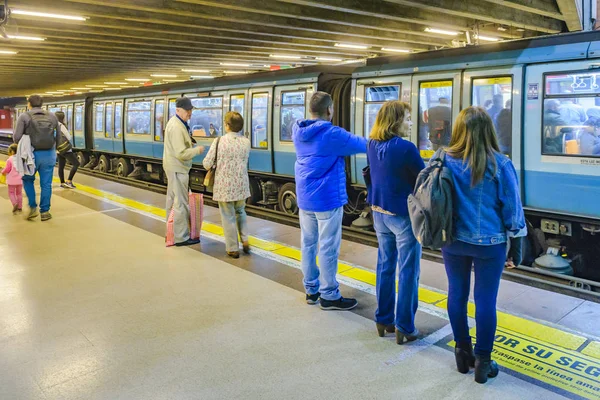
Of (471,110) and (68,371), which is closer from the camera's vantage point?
(471,110)

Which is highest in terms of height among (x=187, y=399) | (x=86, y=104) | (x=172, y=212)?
(x=86, y=104)

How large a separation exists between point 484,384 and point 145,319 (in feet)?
8.57

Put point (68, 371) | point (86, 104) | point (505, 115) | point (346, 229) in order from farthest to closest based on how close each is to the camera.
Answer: point (86, 104) → point (346, 229) → point (505, 115) → point (68, 371)

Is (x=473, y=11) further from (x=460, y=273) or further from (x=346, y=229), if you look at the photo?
(x=460, y=273)

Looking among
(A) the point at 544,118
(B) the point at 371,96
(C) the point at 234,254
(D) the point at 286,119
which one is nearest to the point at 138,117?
(D) the point at 286,119

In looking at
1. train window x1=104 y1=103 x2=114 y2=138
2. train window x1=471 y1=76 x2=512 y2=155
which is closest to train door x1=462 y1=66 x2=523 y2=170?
train window x1=471 y1=76 x2=512 y2=155

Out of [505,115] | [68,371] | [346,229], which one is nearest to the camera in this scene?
[68,371]

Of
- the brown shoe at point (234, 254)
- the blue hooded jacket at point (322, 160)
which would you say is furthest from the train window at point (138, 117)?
the blue hooded jacket at point (322, 160)

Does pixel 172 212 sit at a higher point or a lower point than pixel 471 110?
lower

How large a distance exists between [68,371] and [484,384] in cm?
264

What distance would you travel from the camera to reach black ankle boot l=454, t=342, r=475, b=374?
3.16 meters

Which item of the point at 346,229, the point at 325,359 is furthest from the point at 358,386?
the point at 346,229

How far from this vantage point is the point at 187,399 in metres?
2.92

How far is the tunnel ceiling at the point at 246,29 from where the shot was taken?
823cm
